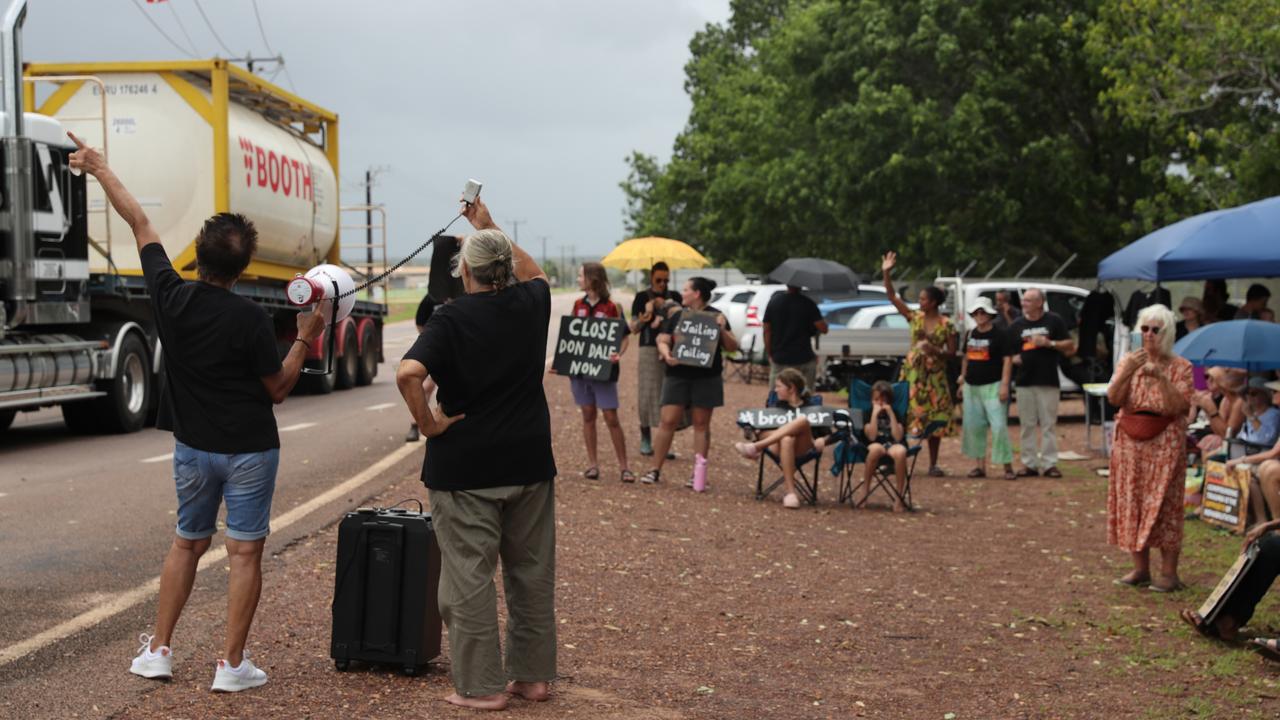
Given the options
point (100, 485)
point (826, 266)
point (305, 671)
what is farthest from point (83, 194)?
point (305, 671)

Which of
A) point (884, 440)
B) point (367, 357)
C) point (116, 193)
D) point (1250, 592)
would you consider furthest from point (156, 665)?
point (367, 357)

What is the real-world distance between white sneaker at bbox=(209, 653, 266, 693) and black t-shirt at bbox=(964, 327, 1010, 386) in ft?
32.8

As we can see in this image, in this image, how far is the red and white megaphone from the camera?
595 centimetres

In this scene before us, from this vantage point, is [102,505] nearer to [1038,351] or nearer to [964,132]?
[1038,351]

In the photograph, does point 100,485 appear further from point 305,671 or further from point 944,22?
point 944,22

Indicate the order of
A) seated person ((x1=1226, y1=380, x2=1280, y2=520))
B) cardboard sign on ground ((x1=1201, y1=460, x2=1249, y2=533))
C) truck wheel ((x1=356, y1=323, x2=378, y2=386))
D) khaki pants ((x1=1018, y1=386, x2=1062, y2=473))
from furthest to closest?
truck wheel ((x1=356, y1=323, x2=378, y2=386)) < khaki pants ((x1=1018, y1=386, x2=1062, y2=473)) < cardboard sign on ground ((x1=1201, y1=460, x2=1249, y2=533)) < seated person ((x1=1226, y1=380, x2=1280, y2=520))

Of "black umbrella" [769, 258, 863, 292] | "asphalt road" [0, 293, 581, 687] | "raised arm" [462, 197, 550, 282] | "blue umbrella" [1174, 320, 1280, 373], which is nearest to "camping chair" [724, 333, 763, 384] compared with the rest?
"black umbrella" [769, 258, 863, 292]

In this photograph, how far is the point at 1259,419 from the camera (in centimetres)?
1110

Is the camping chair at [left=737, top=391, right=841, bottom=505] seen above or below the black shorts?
below

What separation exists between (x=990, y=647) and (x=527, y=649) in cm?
291

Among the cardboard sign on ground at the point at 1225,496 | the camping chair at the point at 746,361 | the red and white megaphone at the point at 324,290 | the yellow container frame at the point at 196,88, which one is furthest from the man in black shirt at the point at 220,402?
the camping chair at the point at 746,361

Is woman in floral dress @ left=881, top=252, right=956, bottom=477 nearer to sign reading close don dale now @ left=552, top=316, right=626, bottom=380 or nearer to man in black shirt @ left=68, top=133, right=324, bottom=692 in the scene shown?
sign reading close don dale now @ left=552, top=316, right=626, bottom=380

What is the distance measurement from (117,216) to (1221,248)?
13341 mm

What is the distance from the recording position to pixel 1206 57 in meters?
21.7
